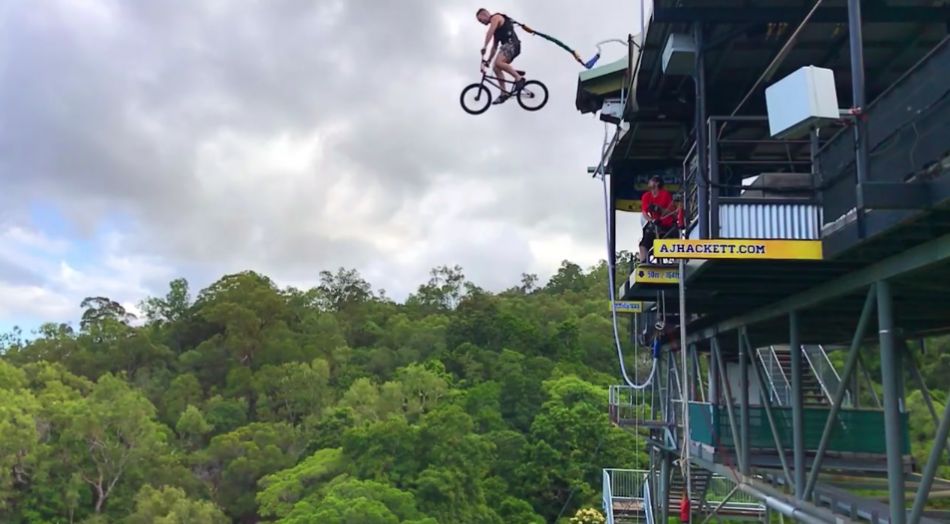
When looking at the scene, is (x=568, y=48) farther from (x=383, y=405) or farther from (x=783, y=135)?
(x=383, y=405)

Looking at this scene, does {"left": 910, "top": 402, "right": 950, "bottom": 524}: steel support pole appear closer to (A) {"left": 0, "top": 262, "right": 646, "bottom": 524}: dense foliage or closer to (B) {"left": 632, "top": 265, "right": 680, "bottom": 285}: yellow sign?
(B) {"left": 632, "top": 265, "right": 680, "bottom": 285}: yellow sign

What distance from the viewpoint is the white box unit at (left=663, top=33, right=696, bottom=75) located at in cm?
919

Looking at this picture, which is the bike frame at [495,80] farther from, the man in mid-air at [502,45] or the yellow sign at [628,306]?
the yellow sign at [628,306]

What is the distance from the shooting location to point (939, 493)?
1072 centimetres

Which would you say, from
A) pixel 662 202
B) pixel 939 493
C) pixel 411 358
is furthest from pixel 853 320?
pixel 411 358

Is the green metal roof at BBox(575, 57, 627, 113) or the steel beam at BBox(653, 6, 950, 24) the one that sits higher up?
the green metal roof at BBox(575, 57, 627, 113)

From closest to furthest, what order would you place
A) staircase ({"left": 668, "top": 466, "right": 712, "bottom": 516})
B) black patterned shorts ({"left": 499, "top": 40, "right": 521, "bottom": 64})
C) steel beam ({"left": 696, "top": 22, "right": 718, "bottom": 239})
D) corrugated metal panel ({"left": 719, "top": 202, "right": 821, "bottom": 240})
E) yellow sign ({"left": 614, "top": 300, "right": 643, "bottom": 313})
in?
corrugated metal panel ({"left": 719, "top": 202, "right": 821, "bottom": 240})
steel beam ({"left": 696, "top": 22, "right": 718, "bottom": 239})
black patterned shorts ({"left": 499, "top": 40, "right": 521, "bottom": 64})
yellow sign ({"left": 614, "top": 300, "right": 643, "bottom": 313})
staircase ({"left": 668, "top": 466, "right": 712, "bottom": 516})

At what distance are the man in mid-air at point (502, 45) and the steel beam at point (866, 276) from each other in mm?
4477

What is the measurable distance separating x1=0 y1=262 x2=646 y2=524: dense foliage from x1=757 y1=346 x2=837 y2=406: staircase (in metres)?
12.6

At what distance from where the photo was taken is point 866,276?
7.11m

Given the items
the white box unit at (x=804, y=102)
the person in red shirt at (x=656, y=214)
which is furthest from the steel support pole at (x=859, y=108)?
the person in red shirt at (x=656, y=214)

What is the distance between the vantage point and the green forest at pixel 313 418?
106 ft

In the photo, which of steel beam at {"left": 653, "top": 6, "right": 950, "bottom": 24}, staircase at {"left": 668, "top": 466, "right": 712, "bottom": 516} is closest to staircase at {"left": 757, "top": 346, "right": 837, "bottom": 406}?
staircase at {"left": 668, "top": 466, "right": 712, "bottom": 516}

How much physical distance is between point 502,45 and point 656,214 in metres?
2.99
